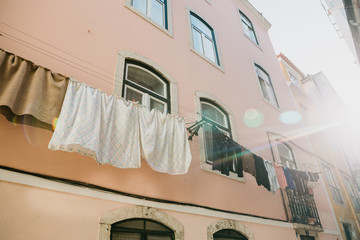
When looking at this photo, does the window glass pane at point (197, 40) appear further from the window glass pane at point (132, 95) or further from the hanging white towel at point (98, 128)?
the hanging white towel at point (98, 128)

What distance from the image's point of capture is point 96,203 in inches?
156

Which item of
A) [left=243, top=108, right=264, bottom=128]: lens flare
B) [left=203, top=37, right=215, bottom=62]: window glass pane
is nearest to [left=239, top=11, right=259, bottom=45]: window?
[left=203, top=37, right=215, bottom=62]: window glass pane

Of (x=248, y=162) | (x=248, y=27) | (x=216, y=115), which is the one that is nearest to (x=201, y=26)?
(x=216, y=115)

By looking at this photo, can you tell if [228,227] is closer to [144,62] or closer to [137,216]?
[137,216]

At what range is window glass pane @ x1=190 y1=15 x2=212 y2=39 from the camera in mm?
9349

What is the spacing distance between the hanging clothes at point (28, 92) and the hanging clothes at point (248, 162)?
4447mm

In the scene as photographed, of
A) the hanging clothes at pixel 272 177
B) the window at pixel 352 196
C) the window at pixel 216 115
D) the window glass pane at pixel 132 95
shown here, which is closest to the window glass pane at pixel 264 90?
the window at pixel 216 115

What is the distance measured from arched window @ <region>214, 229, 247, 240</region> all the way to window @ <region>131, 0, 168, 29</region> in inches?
246

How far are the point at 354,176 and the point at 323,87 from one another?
836cm

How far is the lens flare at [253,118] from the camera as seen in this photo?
8842 mm

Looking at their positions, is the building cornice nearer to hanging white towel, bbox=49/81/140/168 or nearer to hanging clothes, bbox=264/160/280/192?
hanging clothes, bbox=264/160/280/192

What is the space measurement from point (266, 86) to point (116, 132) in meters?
9.94

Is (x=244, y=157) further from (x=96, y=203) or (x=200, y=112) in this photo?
(x=96, y=203)

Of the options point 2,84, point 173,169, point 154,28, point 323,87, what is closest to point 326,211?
point 173,169
